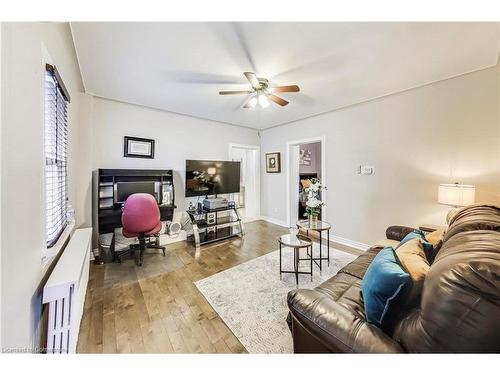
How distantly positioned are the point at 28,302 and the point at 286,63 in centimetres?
267

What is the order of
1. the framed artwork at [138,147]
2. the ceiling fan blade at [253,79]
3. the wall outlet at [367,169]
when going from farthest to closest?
the framed artwork at [138,147], the wall outlet at [367,169], the ceiling fan blade at [253,79]

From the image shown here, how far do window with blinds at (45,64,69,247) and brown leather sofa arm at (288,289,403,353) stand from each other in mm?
1692

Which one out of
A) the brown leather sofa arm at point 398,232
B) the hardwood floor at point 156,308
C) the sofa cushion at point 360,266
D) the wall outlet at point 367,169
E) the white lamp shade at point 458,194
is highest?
the wall outlet at point 367,169

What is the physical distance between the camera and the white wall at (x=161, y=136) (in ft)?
10.1

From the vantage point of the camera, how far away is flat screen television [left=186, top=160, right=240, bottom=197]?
373 centimetres

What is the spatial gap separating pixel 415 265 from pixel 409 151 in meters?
2.41

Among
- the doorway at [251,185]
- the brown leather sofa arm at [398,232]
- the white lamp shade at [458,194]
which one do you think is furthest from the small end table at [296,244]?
the doorway at [251,185]

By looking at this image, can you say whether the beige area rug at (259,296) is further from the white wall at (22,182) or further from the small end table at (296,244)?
the white wall at (22,182)

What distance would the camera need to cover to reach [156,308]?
188cm

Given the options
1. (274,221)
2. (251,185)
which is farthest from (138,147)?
(274,221)

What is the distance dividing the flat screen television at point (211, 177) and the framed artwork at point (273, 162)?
3.44 feet

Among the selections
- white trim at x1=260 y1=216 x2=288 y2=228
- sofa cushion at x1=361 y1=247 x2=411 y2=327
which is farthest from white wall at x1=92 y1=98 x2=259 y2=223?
sofa cushion at x1=361 y1=247 x2=411 y2=327

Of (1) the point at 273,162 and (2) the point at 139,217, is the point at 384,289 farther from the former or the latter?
(1) the point at 273,162

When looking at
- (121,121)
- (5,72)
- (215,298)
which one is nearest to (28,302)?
(5,72)
